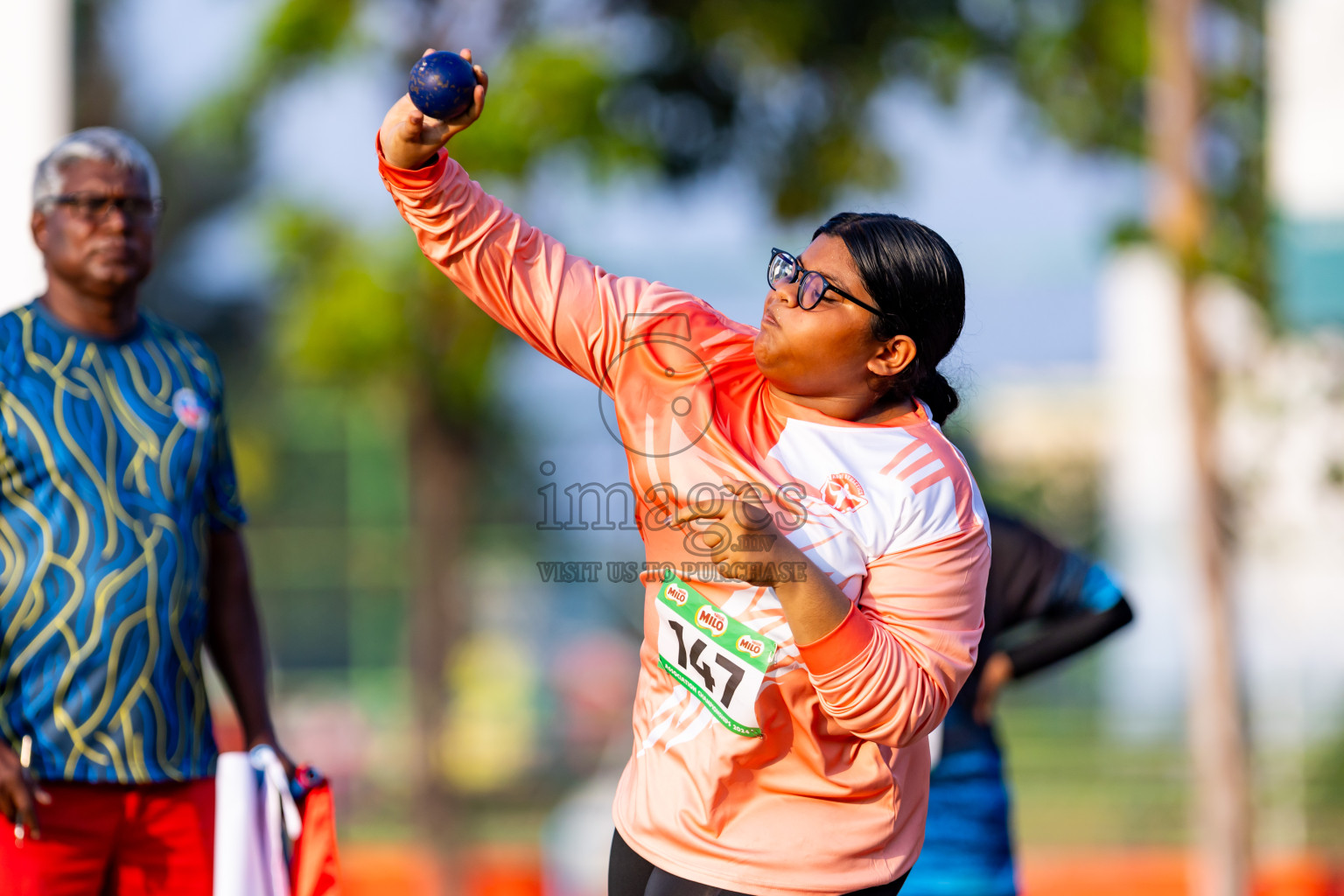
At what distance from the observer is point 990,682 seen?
3.81 metres

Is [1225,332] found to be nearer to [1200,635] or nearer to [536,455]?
[1200,635]

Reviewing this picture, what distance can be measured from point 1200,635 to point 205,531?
477 centimetres

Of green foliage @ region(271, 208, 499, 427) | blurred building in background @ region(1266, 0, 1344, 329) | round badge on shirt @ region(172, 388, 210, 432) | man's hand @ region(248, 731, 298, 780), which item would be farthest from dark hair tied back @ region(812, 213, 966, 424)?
green foliage @ region(271, 208, 499, 427)

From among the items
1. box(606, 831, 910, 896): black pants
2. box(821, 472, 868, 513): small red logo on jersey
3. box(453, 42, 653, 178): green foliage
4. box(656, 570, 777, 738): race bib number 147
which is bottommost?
box(606, 831, 910, 896): black pants

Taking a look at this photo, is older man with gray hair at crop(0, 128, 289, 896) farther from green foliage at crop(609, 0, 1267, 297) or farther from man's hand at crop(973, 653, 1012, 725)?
green foliage at crop(609, 0, 1267, 297)

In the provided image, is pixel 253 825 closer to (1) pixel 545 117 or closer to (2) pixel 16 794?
(2) pixel 16 794

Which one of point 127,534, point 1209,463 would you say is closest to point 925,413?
point 127,534

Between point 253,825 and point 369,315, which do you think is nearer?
point 253,825

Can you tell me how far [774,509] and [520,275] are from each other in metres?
0.52

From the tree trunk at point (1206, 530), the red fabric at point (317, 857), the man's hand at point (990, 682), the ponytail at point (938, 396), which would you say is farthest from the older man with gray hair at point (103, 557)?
the tree trunk at point (1206, 530)

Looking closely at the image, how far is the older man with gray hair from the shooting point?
104 inches

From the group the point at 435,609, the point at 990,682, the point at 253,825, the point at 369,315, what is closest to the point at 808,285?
the point at 253,825

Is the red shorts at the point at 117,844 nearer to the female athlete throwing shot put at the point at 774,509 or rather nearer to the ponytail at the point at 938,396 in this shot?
the female athlete throwing shot put at the point at 774,509

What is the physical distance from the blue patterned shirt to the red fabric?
0.22 metres
